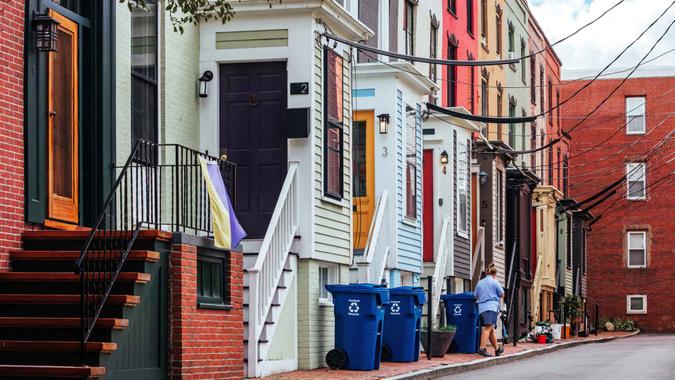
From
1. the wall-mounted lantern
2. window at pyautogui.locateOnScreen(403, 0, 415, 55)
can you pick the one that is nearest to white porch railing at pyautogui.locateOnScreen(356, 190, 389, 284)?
window at pyautogui.locateOnScreen(403, 0, 415, 55)

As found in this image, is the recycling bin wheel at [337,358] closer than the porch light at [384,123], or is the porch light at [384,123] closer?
the recycling bin wheel at [337,358]

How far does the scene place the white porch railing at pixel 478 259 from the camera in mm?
31922

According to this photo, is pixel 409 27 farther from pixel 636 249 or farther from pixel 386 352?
pixel 636 249

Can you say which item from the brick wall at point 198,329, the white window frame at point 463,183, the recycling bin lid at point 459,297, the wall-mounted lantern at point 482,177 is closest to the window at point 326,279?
the brick wall at point 198,329

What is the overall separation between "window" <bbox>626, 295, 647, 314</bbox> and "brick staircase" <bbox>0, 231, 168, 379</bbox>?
49.2m

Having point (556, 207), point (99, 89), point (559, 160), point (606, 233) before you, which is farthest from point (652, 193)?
point (99, 89)

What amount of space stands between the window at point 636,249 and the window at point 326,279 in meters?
42.2

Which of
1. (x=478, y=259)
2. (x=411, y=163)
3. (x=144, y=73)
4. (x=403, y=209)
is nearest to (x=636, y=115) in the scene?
(x=478, y=259)

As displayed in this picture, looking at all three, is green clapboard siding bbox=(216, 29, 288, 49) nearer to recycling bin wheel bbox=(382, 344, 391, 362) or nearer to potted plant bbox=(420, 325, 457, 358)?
recycling bin wheel bbox=(382, 344, 391, 362)

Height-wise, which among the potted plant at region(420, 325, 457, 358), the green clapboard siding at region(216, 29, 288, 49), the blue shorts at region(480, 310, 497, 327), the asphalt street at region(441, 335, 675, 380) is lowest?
the asphalt street at region(441, 335, 675, 380)

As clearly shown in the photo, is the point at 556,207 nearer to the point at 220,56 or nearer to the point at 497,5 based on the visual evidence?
the point at 497,5

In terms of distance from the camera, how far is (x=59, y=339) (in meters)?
12.1

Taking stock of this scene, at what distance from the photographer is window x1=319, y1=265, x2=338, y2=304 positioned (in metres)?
19.3

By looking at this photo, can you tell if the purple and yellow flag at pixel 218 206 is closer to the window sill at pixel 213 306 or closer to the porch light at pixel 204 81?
the window sill at pixel 213 306
